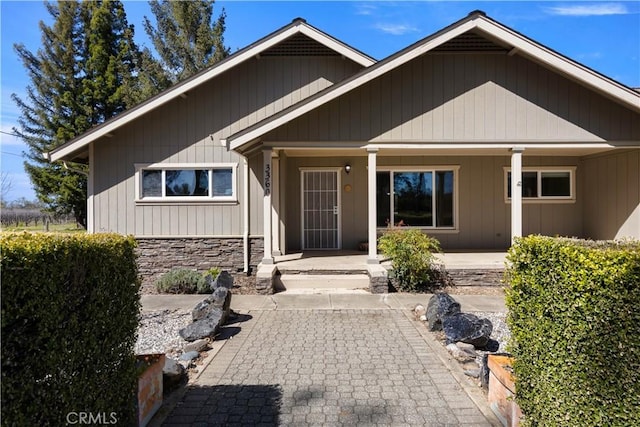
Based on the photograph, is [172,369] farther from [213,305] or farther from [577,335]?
[577,335]

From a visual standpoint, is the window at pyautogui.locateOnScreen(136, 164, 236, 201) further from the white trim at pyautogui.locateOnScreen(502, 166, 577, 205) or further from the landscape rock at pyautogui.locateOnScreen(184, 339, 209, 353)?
the white trim at pyautogui.locateOnScreen(502, 166, 577, 205)

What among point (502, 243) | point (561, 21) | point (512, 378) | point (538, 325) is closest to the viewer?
point (538, 325)

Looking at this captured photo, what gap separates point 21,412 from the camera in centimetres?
175

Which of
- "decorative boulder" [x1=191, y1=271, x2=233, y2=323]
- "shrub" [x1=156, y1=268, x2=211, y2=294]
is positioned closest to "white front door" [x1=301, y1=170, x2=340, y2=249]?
"shrub" [x1=156, y1=268, x2=211, y2=294]

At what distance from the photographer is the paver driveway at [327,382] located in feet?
10.4

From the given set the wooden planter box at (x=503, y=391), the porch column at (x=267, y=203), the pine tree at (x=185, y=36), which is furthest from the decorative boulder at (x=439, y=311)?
the pine tree at (x=185, y=36)

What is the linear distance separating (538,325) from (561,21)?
10023 millimetres

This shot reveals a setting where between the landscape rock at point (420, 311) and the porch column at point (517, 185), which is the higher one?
the porch column at point (517, 185)

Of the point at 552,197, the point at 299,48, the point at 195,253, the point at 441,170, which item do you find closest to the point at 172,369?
the point at 195,253

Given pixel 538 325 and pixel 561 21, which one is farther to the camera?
pixel 561 21

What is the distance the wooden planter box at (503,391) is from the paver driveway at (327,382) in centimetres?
Answer: 16

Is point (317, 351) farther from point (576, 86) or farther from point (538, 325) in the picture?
point (576, 86)

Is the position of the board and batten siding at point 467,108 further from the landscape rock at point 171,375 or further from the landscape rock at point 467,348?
the landscape rock at point 171,375

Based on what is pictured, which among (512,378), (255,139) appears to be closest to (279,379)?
(512,378)
